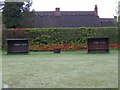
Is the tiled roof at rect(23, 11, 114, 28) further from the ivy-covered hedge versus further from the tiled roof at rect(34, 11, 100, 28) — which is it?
the ivy-covered hedge

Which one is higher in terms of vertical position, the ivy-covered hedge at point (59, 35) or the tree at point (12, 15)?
the tree at point (12, 15)

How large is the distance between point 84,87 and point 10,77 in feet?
8.43

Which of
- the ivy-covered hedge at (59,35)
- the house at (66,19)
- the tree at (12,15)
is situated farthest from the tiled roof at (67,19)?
the ivy-covered hedge at (59,35)

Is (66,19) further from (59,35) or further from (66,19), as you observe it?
(59,35)

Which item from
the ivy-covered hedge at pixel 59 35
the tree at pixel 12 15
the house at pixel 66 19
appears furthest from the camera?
the house at pixel 66 19

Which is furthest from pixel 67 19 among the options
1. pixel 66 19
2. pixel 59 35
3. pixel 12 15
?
pixel 59 35

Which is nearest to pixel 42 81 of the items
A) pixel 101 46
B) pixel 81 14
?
pixel 101 46

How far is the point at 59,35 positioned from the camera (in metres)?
34.0

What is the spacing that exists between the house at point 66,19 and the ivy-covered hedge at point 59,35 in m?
13.2

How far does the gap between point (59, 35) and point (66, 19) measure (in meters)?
15.1

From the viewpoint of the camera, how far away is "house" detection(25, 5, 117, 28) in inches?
1887

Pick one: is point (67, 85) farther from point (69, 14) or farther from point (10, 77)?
point (69, 14)

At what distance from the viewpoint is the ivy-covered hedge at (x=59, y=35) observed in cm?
3378

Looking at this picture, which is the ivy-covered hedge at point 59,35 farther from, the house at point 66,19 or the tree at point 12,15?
the house at point 66,19
